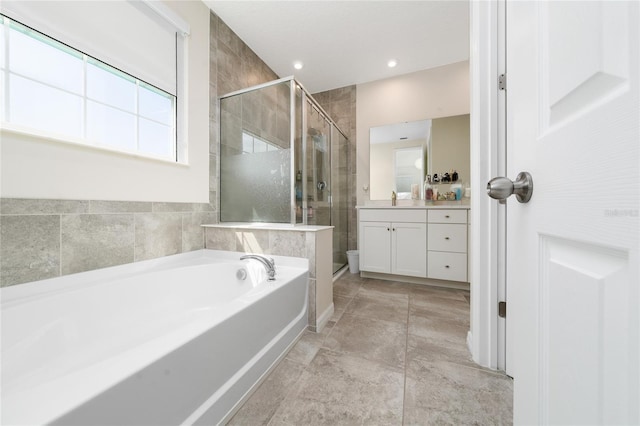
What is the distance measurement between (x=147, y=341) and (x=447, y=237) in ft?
8.00

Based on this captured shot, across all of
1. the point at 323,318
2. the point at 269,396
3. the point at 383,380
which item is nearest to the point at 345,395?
the point at 383,380

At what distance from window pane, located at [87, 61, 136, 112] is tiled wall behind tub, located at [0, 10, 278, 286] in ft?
1.90

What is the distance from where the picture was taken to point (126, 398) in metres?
0.57

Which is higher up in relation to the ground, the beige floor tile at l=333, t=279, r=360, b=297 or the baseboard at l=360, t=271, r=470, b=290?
the baseboard at l=360, t=271, r=470, b=290

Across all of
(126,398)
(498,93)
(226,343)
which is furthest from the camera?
(498,93)

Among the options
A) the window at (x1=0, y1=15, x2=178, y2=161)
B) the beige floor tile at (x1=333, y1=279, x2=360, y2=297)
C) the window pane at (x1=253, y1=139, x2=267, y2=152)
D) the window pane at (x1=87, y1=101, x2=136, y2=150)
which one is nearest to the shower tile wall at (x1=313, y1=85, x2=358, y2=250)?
the beige floor tile at (x1=333, y1=279, x2=360, y2=297)

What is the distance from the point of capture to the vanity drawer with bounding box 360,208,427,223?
96.3 inches

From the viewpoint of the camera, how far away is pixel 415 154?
2.86 metres

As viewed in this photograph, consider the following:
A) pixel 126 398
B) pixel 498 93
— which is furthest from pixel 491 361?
pixel 126 398

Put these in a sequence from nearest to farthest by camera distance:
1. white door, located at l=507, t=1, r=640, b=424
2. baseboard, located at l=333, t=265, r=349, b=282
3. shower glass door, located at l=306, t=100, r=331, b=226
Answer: white door, located at l=507, t=1, r=640, b=424
shower glass door, located at l=306, t=100, r=331, b=226
baseboard, located at l=333, t=265, r=349, b=282

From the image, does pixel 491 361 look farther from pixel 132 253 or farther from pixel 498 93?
pixel 132 253

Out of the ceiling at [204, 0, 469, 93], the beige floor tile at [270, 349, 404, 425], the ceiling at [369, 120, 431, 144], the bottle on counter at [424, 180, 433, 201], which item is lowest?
the beige floor tile at [270, 349, 404, 425]

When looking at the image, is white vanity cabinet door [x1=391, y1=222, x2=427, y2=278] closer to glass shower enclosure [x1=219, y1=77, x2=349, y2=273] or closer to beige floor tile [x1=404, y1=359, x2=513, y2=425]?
glass shower enclosure [x1=219, y1=77, x2=349, y2=273]

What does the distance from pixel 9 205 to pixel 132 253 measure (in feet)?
1.83
